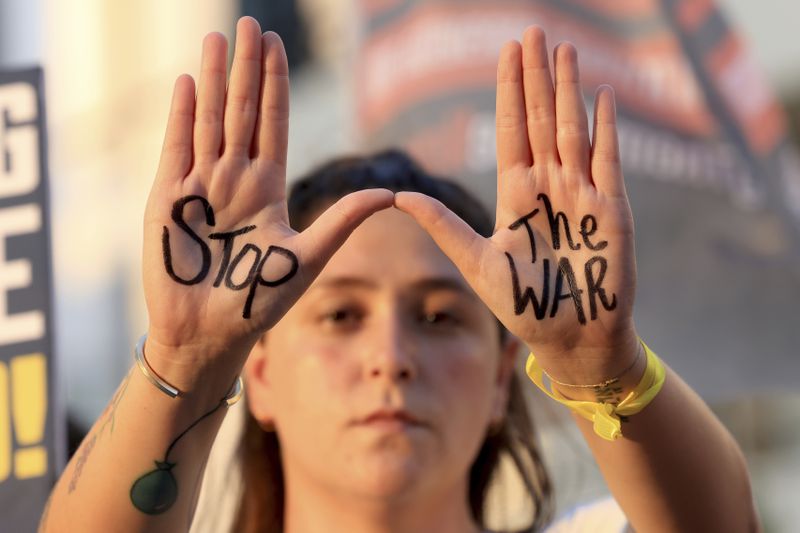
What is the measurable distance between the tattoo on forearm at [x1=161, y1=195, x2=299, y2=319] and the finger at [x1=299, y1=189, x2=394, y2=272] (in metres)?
0.03

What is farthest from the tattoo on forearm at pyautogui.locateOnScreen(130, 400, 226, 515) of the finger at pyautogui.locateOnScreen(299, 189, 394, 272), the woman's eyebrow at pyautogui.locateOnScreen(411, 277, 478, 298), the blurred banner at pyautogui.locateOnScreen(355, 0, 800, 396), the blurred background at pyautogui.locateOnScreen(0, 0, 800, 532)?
the blurred banner at pyautogui.locateOnScreen(355, 0, 800, 396)

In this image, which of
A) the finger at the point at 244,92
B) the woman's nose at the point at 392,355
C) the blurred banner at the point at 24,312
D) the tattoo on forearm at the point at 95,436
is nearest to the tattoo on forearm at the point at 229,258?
the finger at the point at 244,92

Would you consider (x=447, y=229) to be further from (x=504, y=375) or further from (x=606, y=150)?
(x=504, y=375)

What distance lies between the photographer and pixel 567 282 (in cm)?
199

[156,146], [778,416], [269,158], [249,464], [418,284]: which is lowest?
[778,416]

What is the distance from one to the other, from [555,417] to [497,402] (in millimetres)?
789

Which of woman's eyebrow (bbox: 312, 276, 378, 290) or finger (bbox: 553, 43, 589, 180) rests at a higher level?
finger (bbox: 553, 43, 589, 180)

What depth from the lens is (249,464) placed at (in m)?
2.93

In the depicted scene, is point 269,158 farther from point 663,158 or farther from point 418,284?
point 663,158

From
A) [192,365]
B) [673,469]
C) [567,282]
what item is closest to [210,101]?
[192,365]

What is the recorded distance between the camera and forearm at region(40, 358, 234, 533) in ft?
6.49

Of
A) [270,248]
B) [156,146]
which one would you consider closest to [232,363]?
[270,248]

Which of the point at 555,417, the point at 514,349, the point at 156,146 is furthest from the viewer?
the point at 156,146

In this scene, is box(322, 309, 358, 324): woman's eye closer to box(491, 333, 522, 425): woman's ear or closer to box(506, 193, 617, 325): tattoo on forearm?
box(491, 333, 522, 425): woman's ear
